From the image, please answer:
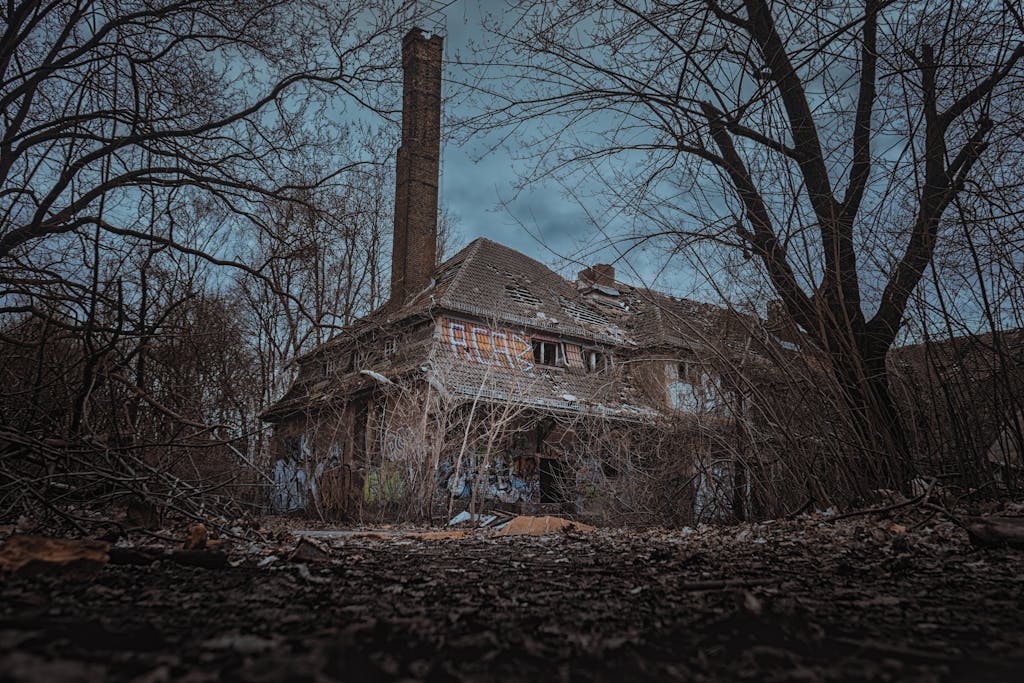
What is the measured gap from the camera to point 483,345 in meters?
16.6

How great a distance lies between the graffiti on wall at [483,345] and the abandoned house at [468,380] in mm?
37

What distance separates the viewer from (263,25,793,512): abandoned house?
400 inches

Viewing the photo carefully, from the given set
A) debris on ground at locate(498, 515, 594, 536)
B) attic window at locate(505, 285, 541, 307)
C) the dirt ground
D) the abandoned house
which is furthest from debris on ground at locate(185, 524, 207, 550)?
attic window at locate(505, 285, 541, 307)

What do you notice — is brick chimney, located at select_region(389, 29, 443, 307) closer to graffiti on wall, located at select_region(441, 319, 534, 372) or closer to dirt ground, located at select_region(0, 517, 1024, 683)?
graffiti on wall, located at select_region(441, 319, 534, 372)

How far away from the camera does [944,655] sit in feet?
4.94

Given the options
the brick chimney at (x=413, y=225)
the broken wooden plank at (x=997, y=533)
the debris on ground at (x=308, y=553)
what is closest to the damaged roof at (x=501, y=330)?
the brick chimney at (x=413, y=225)

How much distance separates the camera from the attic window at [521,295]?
60.4 feet

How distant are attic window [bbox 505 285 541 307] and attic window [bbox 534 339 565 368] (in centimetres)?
144

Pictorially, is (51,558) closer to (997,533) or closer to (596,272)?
(997,533)

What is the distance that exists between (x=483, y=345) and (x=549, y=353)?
2011 millimetres

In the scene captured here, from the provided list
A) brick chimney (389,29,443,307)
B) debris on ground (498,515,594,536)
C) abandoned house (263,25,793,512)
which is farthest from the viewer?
brick chimney (389,29,443,307)

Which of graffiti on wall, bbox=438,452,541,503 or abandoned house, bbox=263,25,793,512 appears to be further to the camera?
graffiti on wall, bbox=438,452,541,503

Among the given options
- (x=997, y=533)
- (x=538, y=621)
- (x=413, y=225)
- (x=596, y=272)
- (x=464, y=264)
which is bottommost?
(x=538, y=621)

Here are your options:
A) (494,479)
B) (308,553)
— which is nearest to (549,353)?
(494,479)
